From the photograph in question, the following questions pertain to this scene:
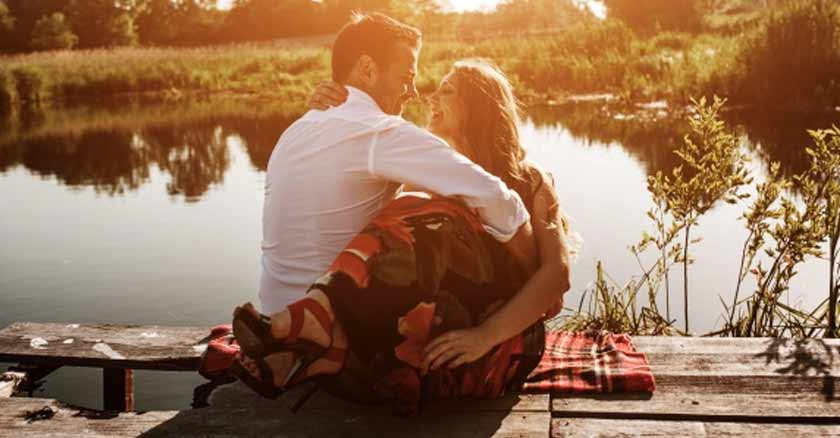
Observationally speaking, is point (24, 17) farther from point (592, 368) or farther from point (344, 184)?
point (592, 368)

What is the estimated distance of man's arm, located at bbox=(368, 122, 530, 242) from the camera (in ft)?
7.18

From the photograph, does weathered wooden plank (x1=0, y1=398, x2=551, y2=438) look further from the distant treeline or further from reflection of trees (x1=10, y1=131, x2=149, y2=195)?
the distant treeline

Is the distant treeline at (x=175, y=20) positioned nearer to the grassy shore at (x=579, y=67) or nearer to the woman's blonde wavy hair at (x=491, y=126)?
the grassy shore at (x=579, y=67)

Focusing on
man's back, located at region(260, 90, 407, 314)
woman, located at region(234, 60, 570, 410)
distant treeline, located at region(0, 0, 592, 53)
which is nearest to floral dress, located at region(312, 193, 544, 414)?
woman, located at region(234, 60, 570, 410)

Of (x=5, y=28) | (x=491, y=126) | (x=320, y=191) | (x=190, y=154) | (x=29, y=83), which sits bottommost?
(x=190, y=154)

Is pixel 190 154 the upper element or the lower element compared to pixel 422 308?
lower

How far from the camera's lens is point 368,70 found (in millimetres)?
2486

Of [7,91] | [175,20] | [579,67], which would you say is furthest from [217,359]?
[175,20]

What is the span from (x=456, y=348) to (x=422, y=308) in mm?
130

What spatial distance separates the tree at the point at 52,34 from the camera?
3047cm

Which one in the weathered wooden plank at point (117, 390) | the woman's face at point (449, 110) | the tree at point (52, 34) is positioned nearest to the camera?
the woman's face at point (449, 110)

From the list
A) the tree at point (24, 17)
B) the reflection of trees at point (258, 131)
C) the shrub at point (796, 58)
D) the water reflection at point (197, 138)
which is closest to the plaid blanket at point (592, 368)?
the water reflection at point (197, 138)

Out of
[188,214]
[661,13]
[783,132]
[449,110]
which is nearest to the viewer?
[449,110]

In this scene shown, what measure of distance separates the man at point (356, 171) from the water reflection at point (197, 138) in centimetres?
650
